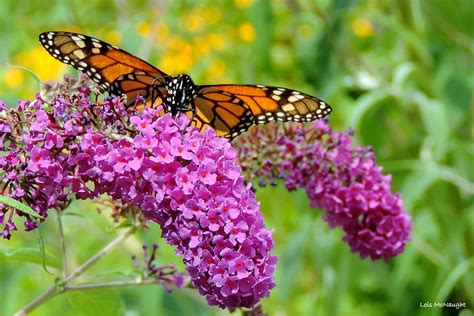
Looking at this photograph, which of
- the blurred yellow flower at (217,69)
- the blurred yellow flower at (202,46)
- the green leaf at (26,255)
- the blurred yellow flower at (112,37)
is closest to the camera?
the green leaf at (26,255)

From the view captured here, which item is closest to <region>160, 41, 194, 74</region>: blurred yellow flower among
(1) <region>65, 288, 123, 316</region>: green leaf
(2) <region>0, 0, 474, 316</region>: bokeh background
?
(2) <region>0, 0, 474, 316</region>: bokeh background

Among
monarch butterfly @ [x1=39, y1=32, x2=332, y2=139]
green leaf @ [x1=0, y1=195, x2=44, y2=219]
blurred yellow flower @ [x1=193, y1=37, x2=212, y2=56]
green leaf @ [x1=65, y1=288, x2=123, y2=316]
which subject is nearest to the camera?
green leaf @ [x1=0, y1=195, x2=44, y2=219]

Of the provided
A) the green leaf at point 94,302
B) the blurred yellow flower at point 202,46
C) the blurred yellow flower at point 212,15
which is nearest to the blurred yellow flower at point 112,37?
the blurred yellow flower at point 202,46

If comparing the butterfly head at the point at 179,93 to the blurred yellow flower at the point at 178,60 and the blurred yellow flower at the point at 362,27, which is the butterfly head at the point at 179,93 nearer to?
the blurred yellow flower at the point at 178,60

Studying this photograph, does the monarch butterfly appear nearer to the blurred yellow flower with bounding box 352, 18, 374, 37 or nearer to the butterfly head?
the butterfly head

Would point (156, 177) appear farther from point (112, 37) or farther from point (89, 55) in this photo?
point (112, 37)

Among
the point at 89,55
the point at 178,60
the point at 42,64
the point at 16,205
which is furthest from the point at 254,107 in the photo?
the point at 42,64

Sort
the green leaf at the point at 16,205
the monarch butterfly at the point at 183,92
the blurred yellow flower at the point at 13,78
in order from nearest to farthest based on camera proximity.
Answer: the green leaf at the point at 16,205
the monarch butterfly at the point at 183,92
the blurred yellow flower at the point at 13,78
